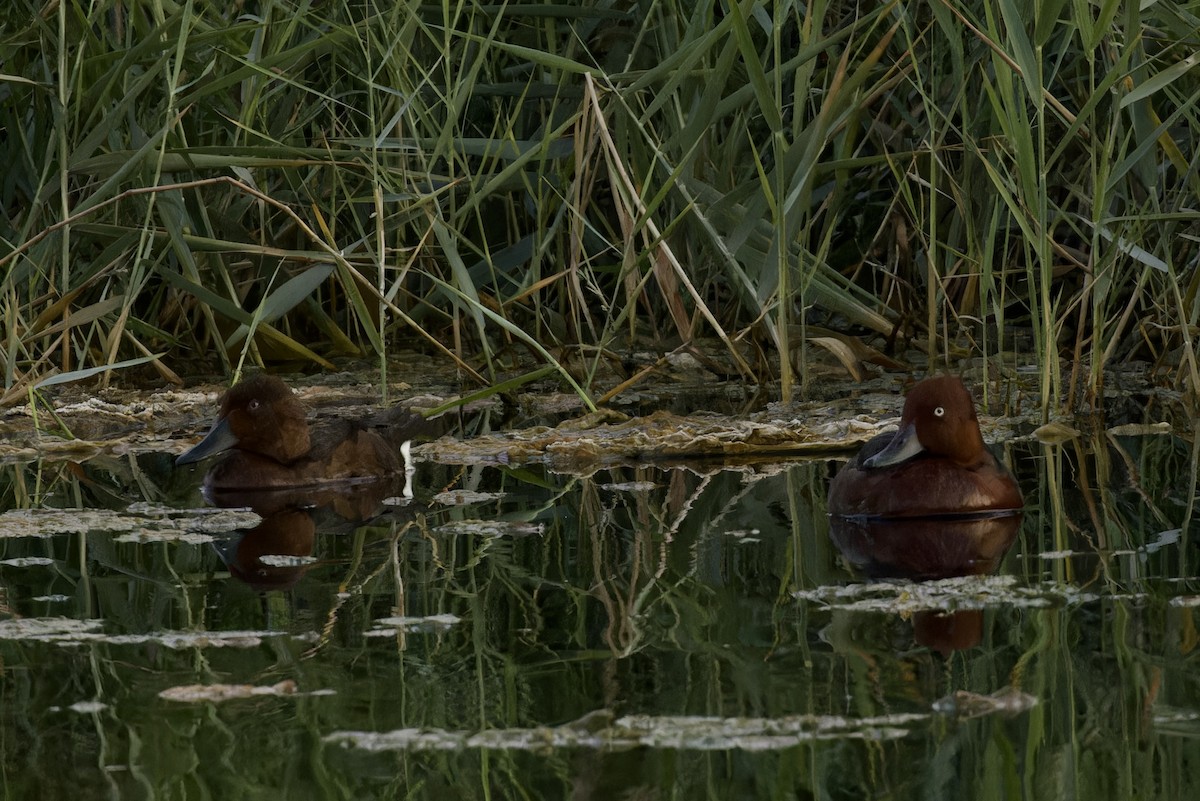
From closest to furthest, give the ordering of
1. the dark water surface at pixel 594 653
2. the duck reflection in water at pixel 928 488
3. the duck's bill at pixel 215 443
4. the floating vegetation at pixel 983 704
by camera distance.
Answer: the dark water surface at pixel 594 653 → the floating vegetation at pixel 983 704 → the duck reflection in water at pixel 928 488 → the duck's bill at pixel 215 443

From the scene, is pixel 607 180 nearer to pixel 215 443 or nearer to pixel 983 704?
pixel 215 443

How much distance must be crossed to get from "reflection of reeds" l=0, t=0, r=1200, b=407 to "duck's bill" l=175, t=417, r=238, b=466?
0.29 meters

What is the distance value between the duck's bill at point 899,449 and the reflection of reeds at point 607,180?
0.66 m

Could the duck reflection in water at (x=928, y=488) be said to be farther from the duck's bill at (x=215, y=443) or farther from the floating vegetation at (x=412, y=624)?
the duck's bill at (x=215, y=443)

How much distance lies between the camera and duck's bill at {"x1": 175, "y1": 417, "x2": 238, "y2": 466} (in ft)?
16.6

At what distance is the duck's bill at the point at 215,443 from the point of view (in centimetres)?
505

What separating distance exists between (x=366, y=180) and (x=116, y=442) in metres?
1.28

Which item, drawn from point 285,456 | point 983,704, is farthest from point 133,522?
point 983,704

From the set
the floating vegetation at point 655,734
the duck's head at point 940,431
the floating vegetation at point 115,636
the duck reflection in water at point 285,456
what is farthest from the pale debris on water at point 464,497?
the floating vegetation at point 655,734

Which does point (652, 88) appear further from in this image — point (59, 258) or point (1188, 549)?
point (1188, 549)

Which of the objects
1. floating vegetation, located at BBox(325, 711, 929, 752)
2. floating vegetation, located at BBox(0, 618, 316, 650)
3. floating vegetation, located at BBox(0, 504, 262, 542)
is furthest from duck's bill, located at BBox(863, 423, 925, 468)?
floating vegetation, located at BBox(325, 711, 929, 752)

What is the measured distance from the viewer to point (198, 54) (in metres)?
6.13

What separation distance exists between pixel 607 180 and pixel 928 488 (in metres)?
3.31

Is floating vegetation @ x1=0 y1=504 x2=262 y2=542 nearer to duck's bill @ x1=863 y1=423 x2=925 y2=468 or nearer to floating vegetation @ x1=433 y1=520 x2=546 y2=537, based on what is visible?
floating vegetation @ x1=433 y1=520 x2=546 y2=537
